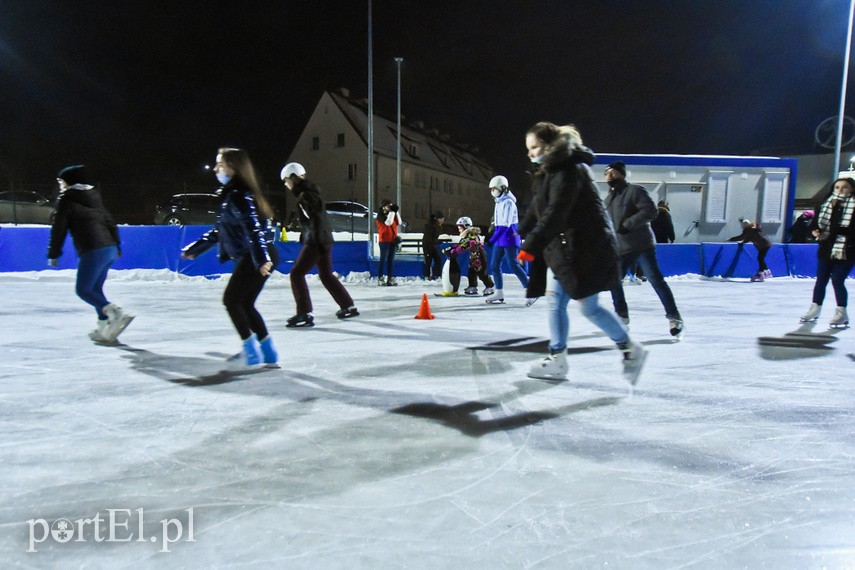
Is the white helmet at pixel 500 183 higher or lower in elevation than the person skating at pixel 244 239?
higher

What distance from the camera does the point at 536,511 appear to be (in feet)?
6.64

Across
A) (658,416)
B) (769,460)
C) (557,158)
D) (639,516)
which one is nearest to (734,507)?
(639,516)

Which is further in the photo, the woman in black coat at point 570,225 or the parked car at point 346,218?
the parked car at point 346,218

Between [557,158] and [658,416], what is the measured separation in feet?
5.18

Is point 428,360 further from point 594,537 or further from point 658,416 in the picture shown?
point 594,537

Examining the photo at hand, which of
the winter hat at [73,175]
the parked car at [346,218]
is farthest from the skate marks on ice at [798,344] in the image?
the parked car at [346,218]

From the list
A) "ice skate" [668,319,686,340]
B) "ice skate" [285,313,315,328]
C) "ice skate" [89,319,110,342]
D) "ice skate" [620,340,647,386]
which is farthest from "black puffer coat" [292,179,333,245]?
"ice skate" [668,319,686,340]

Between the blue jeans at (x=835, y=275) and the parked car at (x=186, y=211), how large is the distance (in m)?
17.6

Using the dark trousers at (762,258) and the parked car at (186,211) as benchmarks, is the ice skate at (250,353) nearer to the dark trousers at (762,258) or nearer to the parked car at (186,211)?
the dark trousers at (762,258)

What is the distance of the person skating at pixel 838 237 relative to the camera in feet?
18.4

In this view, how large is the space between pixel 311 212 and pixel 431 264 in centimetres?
573

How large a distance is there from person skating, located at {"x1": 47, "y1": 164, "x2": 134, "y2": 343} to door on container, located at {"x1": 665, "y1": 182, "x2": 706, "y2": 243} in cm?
1452

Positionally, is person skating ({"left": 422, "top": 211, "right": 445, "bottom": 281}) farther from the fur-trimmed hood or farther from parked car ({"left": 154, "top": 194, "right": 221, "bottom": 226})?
parked car ({"left": 154, "top": 194, "right": 221, "bottom": 226})

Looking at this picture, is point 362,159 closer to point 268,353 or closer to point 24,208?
point 24,208
